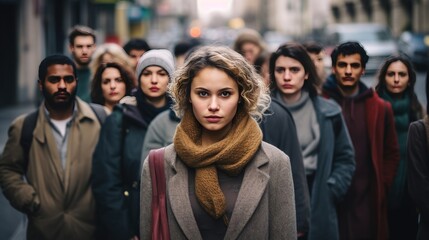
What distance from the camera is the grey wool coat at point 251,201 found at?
11.5 feet

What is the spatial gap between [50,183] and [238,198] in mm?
2441

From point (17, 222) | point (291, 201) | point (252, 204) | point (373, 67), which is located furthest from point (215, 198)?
point (373, 67)

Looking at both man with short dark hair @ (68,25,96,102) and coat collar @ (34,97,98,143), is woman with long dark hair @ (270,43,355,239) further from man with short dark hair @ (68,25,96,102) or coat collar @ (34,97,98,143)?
man with short dark hair @ (68,25,96,102)

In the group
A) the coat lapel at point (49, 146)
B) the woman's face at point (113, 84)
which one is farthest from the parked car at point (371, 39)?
the coat lapel at point (49, 146)

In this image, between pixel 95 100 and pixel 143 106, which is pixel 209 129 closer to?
pixel 143 106

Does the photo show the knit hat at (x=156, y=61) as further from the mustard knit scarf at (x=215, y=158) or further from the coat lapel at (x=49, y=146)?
the mustard knit scarf at (x=215, y=158)

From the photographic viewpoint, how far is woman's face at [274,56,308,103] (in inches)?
228

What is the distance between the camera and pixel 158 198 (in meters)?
3.61

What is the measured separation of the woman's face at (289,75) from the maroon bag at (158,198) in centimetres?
232

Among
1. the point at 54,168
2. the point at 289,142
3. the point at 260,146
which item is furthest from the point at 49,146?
the point at 260,146

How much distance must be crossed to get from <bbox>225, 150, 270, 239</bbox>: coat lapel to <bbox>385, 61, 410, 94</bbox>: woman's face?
3446mm

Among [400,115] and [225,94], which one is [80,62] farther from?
[225,94]

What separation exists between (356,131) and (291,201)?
8.71 feet

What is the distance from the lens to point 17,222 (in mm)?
8688
